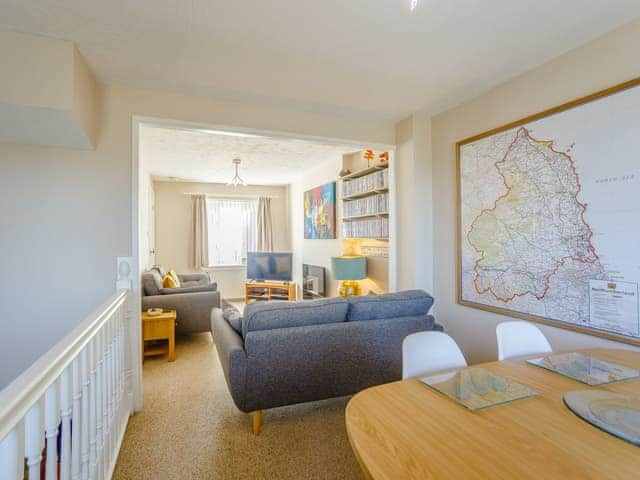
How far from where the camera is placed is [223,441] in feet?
6.55

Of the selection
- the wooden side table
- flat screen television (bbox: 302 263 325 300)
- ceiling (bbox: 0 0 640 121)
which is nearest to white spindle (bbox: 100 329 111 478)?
ceiling (bbox: 0 0 640 121)

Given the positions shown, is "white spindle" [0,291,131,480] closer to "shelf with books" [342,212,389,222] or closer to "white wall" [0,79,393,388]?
"white wall" [0,79,393,388]

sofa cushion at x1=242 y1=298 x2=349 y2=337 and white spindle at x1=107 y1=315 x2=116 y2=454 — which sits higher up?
sofa cushion at x1=242 y1=298 x2=349 y2=337

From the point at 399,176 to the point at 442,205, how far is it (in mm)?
536

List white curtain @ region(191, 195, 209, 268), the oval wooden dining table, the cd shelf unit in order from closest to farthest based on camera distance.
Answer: the oval wooden dining table < the cd shelf unit < white curtain @ region(191, 195, 209, 268)

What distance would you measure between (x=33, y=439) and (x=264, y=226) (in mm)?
6165

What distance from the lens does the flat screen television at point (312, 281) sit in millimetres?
5230

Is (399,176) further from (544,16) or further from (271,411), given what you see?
(271,411)

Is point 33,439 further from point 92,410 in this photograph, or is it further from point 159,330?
point 159,330

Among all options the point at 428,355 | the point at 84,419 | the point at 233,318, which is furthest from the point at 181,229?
the point at 428,355

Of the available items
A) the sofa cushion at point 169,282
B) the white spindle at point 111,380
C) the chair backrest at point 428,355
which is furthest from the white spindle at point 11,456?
the sofa cushion at point 169,282

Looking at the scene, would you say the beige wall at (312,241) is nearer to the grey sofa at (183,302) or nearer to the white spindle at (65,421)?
the grey sofa at (183,302)

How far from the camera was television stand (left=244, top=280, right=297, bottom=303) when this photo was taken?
5812 millimetres

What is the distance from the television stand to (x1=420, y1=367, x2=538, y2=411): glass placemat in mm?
4653
